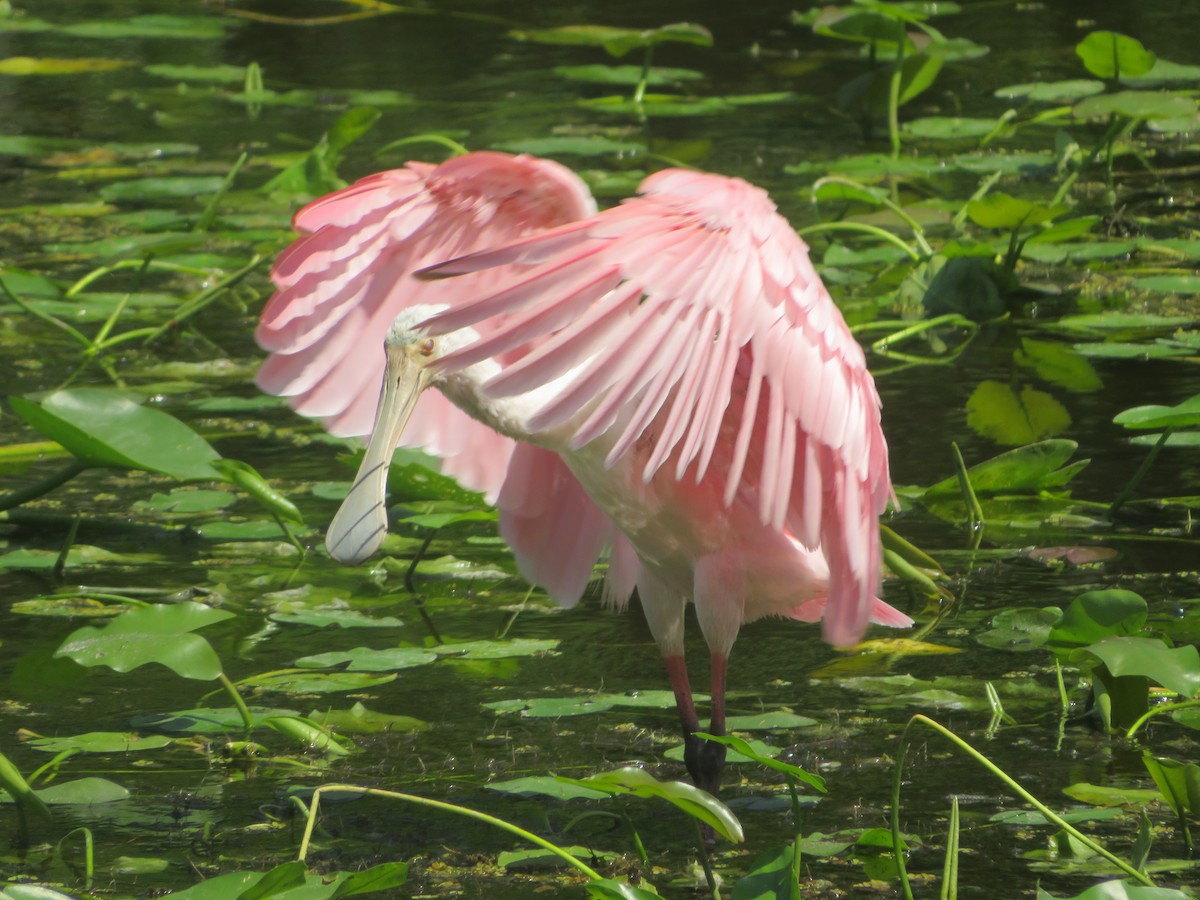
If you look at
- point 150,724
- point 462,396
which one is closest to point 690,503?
point 462,396

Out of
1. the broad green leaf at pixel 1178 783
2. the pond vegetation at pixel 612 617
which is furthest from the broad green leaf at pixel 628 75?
the broad green leaf at pixel 1178 783

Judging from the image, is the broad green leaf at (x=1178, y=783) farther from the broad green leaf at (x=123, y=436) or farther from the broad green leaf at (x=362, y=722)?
the broad green leaf at (x=123, y=436)

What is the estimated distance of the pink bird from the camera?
2432mm

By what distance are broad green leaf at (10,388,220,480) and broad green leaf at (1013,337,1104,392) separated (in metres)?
2.40

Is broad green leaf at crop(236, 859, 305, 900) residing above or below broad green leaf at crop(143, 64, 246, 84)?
above

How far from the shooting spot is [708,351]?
99.2 inches

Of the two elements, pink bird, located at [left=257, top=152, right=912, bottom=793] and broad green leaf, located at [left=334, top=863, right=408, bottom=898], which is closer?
broad green leaf, located at [left=334, top=863, right=408, bottom=898]

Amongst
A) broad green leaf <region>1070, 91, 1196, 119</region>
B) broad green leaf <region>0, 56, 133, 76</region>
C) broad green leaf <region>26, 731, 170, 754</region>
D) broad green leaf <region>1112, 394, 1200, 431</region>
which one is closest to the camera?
broad green leaf <region>26, 731, 170, 754</region>

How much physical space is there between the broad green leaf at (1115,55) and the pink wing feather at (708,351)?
3772mm

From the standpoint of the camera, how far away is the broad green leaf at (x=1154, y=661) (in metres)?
2.72

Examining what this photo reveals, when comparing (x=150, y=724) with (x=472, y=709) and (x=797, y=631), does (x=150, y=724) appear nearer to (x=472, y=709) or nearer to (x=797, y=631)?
(x=472, y=709)

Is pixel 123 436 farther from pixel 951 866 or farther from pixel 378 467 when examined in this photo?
→ pixel 951 866

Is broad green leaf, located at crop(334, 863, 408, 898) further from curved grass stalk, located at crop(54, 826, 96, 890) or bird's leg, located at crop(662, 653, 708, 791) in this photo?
bird's leg, located at crop(662, 653, 708, 791)

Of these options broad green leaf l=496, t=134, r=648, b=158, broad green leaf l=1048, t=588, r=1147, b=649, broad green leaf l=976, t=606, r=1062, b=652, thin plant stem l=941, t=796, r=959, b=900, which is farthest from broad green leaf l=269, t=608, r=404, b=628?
broad green leaf l=496, t=134, r=648, b=158
